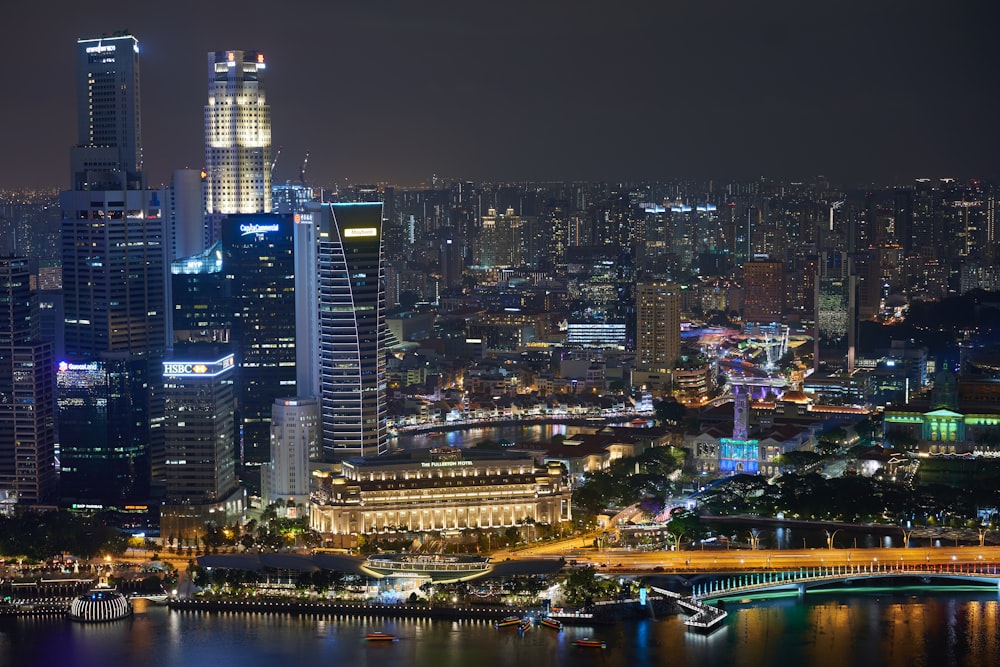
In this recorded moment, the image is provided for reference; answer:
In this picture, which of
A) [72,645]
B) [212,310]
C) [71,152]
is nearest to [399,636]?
[72,645]

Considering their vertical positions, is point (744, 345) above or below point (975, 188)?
below

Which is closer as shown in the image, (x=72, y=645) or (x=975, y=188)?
(x=72, y=645)

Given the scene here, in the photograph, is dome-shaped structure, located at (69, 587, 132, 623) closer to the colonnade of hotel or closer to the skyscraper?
the colonnade of hotel

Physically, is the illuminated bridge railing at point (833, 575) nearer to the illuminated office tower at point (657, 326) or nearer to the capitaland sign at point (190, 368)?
the capitaland sign at point (190, 368)

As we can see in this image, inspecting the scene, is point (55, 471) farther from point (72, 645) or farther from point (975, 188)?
point (975, 188)

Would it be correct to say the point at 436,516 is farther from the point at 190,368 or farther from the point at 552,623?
the point at 552,623

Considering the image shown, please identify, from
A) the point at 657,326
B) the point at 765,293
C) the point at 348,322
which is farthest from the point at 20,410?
the point at 765,293

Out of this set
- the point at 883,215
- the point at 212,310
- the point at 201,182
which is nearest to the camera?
the point at 212,310

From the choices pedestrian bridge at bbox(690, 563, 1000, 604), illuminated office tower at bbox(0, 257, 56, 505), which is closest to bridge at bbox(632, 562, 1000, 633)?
pedestrian bridge at bbox(690, 563, 1000, 604)
